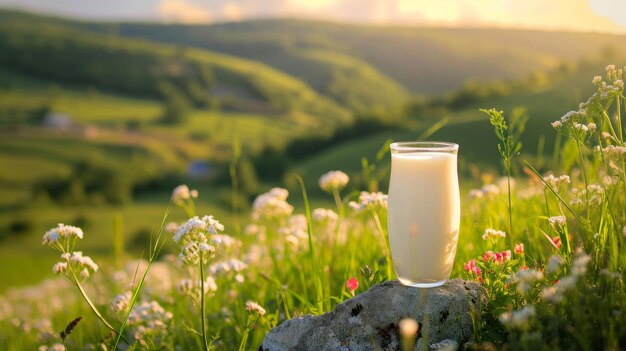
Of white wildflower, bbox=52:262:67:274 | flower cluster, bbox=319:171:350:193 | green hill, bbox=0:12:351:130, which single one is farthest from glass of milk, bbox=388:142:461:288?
green hill, bbox=0:12:351:130

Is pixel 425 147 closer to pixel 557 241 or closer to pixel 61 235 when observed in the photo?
pixel 557 241

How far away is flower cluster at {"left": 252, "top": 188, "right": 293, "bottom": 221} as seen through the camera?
4289mm

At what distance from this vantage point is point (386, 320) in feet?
8.54

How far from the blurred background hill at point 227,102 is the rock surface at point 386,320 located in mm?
1332

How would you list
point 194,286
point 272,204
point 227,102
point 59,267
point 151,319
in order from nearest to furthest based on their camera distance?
1. point 59,267
2. point 194,286
3. point 151,319
4. point 272,204
5. point 227,102

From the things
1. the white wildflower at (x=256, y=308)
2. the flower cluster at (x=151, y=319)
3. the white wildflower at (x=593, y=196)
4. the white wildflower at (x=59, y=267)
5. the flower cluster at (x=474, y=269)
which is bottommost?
the flower cluster at (x=151, y=319)

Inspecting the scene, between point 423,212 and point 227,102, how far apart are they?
124 metres

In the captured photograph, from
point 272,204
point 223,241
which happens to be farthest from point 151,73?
point 223,241

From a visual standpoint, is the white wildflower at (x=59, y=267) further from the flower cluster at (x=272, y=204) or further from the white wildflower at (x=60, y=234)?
the flower cluster at (x=272, y=204)

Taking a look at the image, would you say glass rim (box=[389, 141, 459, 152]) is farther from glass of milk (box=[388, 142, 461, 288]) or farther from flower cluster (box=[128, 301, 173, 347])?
flower cluster (box=[128, 301, 173, 347])

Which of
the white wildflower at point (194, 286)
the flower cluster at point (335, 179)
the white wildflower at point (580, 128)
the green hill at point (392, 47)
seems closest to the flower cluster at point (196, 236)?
the white wildflower at point (194, 286)

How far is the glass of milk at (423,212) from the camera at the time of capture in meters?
2.61

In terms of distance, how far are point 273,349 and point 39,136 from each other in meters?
97.8

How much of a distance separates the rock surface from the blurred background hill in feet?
4.37
